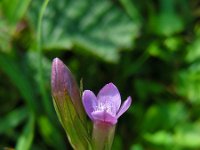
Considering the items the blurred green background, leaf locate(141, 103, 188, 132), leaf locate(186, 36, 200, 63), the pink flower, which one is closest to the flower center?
the pink flower

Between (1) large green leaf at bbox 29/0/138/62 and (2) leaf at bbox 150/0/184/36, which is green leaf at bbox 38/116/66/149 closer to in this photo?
(1) large green leaf at bbox 29/0/138/62

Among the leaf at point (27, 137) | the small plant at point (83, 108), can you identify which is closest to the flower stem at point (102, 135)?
the small plant at point (83, 108)

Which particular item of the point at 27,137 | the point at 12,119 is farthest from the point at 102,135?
the point at 12,119

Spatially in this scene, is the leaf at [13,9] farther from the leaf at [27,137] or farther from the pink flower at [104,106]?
the pink flower at [104,106]

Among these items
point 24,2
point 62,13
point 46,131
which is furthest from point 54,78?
point 62,13

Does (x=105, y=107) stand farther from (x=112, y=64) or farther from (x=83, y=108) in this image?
(x=112, y=64)

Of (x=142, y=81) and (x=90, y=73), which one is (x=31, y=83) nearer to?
(x=90, y=73)
